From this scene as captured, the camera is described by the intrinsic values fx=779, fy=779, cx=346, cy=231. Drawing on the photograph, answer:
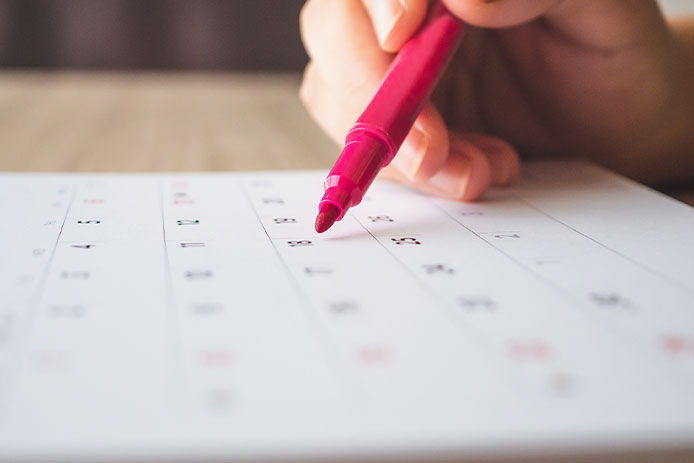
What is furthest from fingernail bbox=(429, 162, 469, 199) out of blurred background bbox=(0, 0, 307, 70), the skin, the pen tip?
blurred background bbox=(0, 0, 307, 70)

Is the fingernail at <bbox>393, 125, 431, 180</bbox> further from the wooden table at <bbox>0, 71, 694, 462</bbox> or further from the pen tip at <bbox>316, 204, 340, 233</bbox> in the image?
the wooden table at <bbox>0, 71, 694, 462</bbox>

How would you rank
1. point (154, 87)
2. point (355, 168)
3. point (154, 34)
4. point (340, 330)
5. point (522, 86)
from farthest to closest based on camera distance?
point (154, 34) < point (154, 87) < point (522, 86) < point (355, 168) < point (340, 330)

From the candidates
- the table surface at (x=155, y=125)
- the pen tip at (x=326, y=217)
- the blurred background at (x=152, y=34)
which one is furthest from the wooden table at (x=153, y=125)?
the pen tip at (x=326, y=217)

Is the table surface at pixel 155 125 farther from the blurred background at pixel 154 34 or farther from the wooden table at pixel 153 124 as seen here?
the blurred background at pixel 154 34

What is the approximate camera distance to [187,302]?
0.29 metres

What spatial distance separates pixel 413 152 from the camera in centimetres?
42

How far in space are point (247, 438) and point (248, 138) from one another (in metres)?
0.51

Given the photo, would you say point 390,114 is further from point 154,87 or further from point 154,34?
→ point 154,34

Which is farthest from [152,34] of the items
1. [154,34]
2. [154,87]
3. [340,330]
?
[340,330]

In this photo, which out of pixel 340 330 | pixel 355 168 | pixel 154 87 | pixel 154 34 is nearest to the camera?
pixel 340 330

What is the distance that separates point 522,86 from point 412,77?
0.21m

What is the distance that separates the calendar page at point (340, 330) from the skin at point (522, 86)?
0.05 meters

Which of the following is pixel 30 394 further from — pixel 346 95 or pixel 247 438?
pixel 346 95

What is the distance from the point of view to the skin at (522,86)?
431 millimetres
